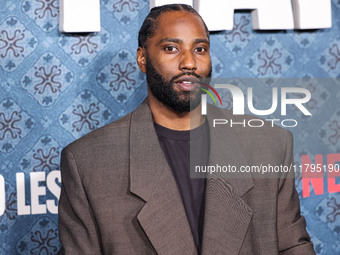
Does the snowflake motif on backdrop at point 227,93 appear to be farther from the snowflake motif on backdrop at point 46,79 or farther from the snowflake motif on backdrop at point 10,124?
the snowflake motif on backdrop at point 10,124

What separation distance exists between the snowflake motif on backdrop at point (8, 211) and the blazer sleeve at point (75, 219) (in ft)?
1.93

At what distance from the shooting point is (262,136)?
1.70 metres

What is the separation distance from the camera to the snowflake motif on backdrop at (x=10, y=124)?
2066 mm

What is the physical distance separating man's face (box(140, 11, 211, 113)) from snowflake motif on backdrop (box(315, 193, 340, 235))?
3.44 feet

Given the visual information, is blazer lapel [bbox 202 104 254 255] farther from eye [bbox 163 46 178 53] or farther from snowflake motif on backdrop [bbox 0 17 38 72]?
snowflake motif on backdrop [bbox 0 17 38 72]

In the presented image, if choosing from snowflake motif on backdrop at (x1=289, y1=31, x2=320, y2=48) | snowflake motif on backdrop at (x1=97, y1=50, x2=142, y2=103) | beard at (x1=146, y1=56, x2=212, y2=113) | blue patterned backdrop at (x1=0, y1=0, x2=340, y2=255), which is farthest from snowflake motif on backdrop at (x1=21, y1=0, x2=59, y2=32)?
snowflake motif on backdrop at (x1=289, y1=31, x2=320, y2=48)

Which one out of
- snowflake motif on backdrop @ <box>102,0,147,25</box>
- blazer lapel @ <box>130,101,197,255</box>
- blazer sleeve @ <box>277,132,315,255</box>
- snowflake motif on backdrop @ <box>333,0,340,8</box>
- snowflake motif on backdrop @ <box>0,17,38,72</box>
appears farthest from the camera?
snowflake motif on backdrop @ <box>333,0,340,8</box>

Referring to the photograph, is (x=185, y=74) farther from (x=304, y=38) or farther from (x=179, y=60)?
(x=304, y=38)

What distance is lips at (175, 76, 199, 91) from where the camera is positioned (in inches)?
61.3

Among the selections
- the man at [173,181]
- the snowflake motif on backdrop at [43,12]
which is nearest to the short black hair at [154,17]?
the man at [173,181]

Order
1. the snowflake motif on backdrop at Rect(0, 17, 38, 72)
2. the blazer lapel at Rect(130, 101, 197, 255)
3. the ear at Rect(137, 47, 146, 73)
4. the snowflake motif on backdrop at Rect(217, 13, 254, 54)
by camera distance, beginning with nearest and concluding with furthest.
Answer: the blazer lapel at Rect(130, 101, 197, 255) < the ear at Rect(137, 47, 146, 73) < the snowflake motif on backdrop at Rect(0, 17, 38, 72) < the snowflake motif on backdrop at Rect(217, 13, 254, 54)

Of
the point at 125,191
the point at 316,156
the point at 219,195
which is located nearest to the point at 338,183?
the point at 316,156

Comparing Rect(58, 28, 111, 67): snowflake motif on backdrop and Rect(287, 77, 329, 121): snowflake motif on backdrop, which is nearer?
Rect(58, 28, 111, 67): snowflake motif on backdrop

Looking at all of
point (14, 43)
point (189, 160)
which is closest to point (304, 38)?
point (189, 160)
